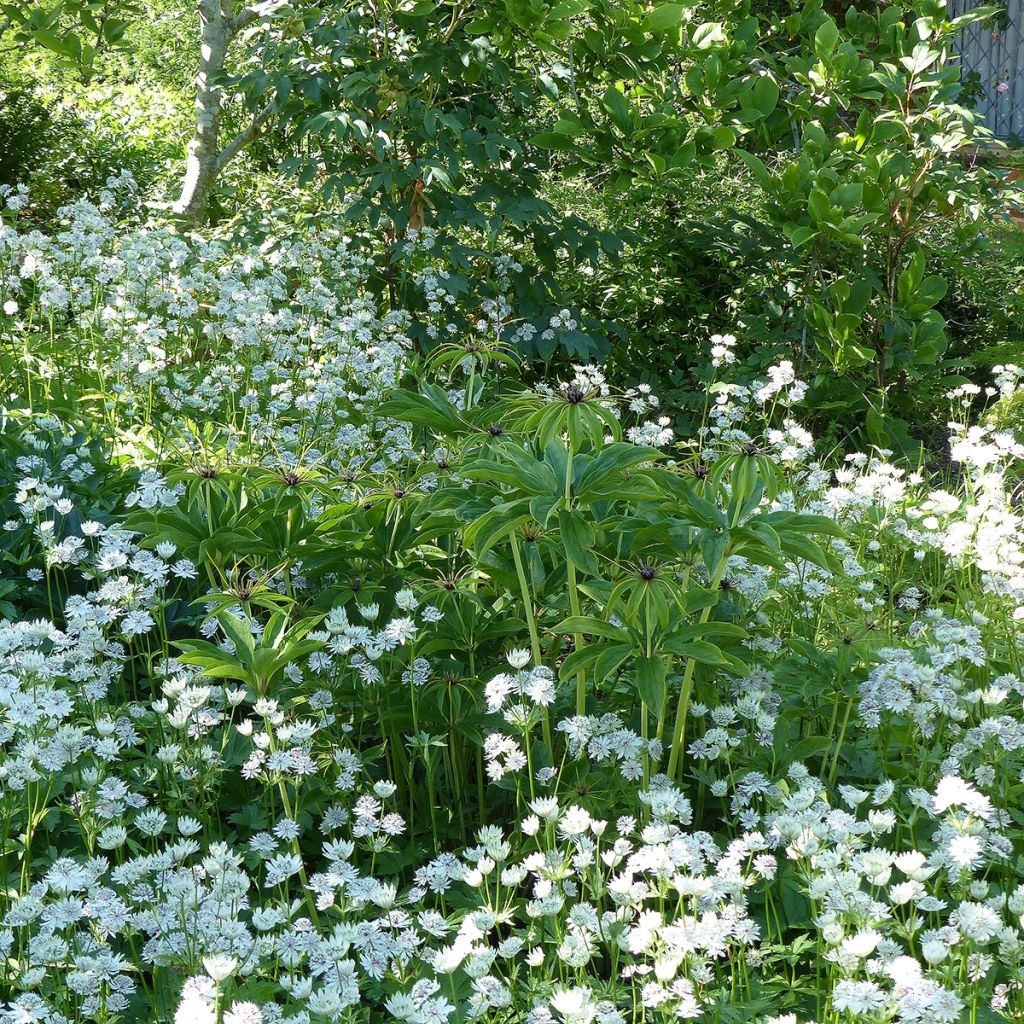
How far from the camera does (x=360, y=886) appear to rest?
1.98 m

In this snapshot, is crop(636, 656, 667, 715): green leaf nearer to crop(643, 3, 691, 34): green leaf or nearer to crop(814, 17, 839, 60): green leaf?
crop(643, 3, 691, 34): green leaf

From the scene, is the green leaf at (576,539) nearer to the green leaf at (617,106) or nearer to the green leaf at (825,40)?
the green leaf at (617,106)

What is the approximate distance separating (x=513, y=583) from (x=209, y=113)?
5031 millimetres

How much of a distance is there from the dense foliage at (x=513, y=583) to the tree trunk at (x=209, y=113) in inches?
1.9

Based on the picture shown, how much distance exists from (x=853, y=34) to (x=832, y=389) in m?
1.77

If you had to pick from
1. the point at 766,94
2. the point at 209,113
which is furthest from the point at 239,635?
the point at 209,113

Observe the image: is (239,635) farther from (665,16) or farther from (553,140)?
(665,16)

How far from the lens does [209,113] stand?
6.71 m

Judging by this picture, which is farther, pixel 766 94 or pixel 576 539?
pixel 766 94

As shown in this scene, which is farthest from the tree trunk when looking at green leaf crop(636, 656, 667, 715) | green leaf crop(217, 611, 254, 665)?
green leaf crop(636, 656, 667, 715)

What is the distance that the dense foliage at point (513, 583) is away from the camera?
1.94 meters

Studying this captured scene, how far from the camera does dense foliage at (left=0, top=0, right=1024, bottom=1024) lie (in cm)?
194

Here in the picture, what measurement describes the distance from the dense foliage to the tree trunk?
0.15ft

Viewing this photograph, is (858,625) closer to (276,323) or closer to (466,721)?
(466,721)
